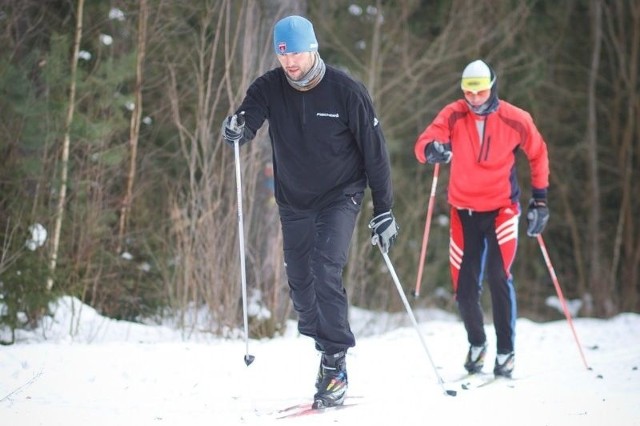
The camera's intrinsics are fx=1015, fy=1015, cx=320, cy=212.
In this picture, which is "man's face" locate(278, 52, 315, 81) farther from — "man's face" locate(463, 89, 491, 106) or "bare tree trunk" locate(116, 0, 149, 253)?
"bare tree trunk" locate(116, 0, 149, 253)

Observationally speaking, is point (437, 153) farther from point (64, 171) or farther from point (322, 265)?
point (64, 171)

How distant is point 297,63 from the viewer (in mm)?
5172

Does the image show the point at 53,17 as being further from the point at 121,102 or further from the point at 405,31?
the point at 405,31

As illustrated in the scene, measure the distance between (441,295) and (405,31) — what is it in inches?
169

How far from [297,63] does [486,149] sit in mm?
1799

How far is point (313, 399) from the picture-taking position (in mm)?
5621

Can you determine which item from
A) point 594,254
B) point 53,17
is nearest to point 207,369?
point 53,17

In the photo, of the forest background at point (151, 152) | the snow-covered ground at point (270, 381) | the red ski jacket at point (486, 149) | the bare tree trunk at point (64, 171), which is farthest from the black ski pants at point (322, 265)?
the bare tree trunk at point (64, 171)

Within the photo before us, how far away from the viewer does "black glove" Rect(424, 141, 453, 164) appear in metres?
6.41

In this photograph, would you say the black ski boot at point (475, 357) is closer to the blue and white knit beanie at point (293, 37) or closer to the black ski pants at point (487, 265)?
the black ski pants at point (487, 265)

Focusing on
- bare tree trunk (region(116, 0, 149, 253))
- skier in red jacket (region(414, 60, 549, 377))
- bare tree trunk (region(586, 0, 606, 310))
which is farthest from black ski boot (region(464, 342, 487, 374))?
bare tree trunk (region(586, 0, 606, 310))

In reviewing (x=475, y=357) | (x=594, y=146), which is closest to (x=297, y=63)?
(x=475, y=357)

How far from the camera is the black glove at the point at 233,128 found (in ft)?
17.6

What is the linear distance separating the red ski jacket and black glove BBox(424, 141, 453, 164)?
0.20ft
